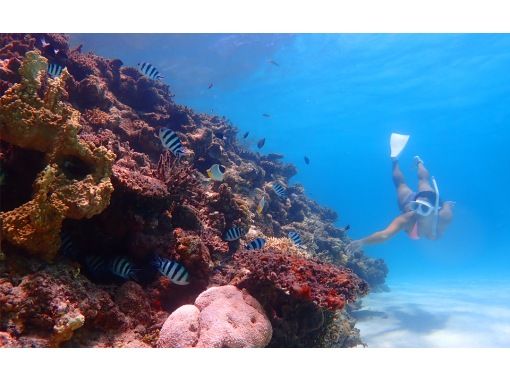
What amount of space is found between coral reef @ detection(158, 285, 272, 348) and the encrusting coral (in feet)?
5.12

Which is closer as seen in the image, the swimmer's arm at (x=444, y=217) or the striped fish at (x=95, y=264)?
the striped fish at (x=95, y=264)

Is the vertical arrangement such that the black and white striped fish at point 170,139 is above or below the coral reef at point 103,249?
above

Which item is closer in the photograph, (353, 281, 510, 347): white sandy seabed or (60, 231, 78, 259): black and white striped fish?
(60, 231, 78, 259): black and white striped fish

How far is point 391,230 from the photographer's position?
1388cm

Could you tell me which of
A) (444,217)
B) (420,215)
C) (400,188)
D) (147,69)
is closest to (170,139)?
(147,69)

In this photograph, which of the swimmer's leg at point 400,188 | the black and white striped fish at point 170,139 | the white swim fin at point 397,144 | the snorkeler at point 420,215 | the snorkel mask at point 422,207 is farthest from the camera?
the white swim fin at point 397,144

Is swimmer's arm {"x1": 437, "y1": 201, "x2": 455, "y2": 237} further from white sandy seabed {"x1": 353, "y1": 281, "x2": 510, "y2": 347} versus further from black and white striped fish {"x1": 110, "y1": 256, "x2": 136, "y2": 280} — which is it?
black and white striped fish {"x1": 110, "y1": 256, "x2": 136, "y2": 280}

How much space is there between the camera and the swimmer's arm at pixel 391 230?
13898 millimetres

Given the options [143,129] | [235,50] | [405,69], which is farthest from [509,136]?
[143,129]

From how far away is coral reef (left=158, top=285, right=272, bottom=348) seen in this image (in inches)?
148

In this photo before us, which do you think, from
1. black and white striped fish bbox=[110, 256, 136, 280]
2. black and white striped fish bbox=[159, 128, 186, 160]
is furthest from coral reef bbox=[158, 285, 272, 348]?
black and white striped fish bbox=[159, 128, 186, 160]

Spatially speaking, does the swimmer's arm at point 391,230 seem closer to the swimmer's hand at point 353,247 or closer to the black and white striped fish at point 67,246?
the swimmer's hand at point 353,247

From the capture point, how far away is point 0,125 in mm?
3795

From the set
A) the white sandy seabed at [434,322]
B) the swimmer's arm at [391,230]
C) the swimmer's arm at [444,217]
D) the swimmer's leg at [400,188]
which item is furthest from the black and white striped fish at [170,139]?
the swimmer's arm at [444,217]
